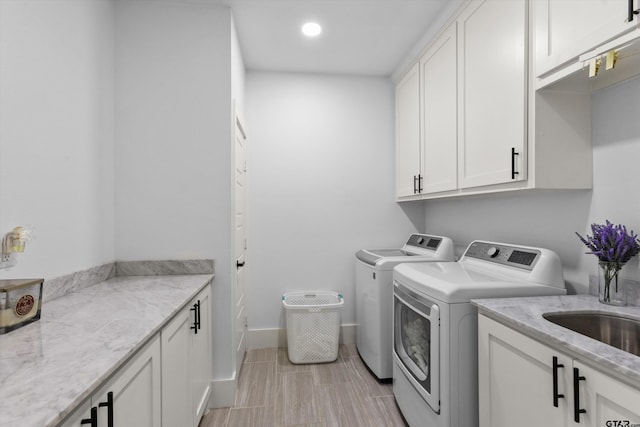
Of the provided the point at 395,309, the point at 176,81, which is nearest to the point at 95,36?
the point at 176,81

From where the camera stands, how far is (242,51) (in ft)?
8.51

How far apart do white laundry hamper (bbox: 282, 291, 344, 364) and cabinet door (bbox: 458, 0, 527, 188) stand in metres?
1.49

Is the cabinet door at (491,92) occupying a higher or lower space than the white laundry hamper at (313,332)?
higher

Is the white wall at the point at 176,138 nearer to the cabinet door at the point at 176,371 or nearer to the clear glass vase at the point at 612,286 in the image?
the cabinet door at the point at 176,371

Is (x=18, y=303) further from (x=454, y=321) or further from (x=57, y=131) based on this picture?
(x=454, y=321)

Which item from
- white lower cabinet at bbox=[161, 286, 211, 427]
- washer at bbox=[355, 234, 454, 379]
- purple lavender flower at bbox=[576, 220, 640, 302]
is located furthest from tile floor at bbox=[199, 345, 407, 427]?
purple lavender flower at bbox=[576, 220, 640, 302]

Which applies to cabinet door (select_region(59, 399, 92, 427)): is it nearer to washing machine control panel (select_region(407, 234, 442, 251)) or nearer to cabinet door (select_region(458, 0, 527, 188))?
cabinet door (select_region(458, 0, 527, 188))

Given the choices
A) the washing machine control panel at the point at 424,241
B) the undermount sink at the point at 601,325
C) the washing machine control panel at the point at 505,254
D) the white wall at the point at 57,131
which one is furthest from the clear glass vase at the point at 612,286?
the white wall at the point at 57,131

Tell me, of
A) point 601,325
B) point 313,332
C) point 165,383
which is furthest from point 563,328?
point 313,332

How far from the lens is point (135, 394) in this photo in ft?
3.20

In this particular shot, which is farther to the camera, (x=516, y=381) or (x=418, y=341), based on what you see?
(x=418, y=341)

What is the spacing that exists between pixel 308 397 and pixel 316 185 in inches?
68.9

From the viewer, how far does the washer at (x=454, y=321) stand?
4.63 ft

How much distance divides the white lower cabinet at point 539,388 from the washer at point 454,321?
0.10m
